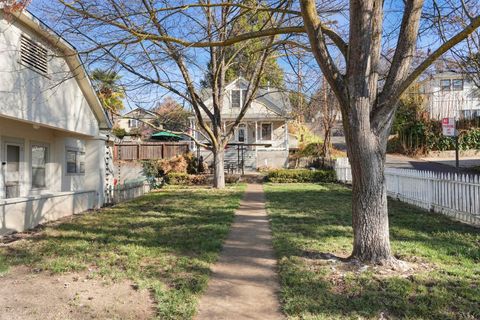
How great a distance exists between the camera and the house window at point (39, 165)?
1227cm

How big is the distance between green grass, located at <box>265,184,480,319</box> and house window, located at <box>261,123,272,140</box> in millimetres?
27956

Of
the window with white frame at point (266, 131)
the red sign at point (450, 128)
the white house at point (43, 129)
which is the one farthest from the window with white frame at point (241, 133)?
the white house at point (43, 129)

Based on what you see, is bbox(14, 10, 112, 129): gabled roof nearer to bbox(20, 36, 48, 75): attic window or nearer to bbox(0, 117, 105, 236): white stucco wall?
bbox(20, 36, 48, 75): attic window

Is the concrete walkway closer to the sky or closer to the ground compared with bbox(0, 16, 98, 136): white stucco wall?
closer to the ground

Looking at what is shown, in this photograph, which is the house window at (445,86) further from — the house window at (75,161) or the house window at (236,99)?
the house window at (236,99)

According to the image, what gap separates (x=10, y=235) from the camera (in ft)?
29.5

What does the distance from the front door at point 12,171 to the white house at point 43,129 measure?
0.09 feet

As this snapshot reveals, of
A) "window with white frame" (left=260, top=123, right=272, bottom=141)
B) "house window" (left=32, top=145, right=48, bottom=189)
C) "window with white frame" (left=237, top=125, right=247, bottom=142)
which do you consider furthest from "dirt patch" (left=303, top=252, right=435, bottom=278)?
"window with white frame" (left=237, top=125, right=247, bottom=142)

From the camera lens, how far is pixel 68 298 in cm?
468

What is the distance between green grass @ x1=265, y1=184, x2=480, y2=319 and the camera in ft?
13.9

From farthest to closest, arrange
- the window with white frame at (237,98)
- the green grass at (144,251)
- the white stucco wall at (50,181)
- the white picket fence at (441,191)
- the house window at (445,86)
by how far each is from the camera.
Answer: the window with white frame at (237,98)
the house window at (445,86)
the white stucco wall at (50,181)
the white picket fence at (441,191)
the green grass at (144,251)

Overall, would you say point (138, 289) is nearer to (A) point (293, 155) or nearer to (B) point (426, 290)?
(B) point (426, 290)

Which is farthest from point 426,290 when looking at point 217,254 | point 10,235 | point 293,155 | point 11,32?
point 293,155

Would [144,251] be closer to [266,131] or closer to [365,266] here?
[365,266]
